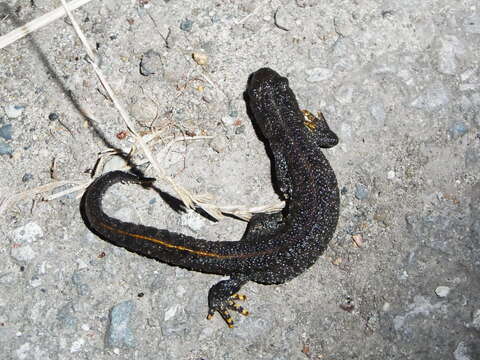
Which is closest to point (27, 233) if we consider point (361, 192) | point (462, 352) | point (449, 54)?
point (361, 192)

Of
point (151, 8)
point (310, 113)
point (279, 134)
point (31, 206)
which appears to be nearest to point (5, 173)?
point (31, 206)

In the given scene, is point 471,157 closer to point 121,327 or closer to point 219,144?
point 219,144

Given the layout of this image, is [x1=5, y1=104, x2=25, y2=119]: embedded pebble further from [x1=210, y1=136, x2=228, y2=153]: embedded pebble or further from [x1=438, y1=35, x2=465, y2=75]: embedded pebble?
[x1=438, y1=35, x2=465, y2=75]: embedded pebble

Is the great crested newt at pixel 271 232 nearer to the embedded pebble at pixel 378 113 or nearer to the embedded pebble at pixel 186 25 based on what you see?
the embedded pebble at pixel 378 113

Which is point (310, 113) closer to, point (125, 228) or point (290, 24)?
point (290, 24)

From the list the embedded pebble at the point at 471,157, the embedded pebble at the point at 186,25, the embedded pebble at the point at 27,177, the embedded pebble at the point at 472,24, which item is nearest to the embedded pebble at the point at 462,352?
the embedded pebble at the point at 471,157

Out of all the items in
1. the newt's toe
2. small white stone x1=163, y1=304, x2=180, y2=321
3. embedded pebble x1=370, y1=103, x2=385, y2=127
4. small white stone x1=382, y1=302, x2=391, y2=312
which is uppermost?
embedded pebble x1=370, y1=103, x2=385, y2=127

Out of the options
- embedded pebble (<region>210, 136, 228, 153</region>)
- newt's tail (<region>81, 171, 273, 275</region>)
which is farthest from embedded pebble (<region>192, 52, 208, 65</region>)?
newt's tail (<region>81, 171, 273, 275</region>)
